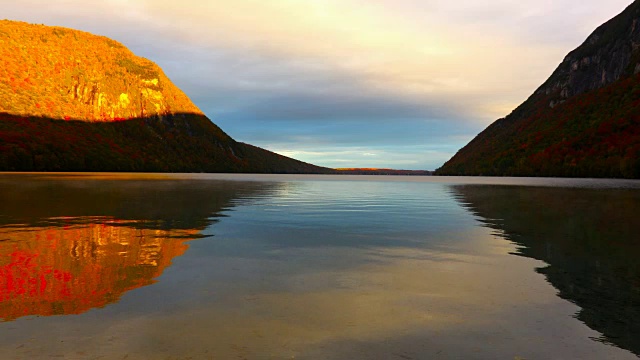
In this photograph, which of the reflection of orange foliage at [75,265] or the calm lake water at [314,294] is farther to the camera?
the reflection of orange foliage at [75,265]

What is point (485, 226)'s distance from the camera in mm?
24344

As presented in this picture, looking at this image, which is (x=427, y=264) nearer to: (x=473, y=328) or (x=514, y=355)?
(x=473, y=328)

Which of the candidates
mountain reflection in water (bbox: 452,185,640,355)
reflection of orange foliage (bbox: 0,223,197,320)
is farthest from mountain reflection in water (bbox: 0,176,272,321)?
mountain reflection in water (bbox: 452,185,640,355)

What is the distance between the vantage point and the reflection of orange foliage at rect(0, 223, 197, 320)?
30.8 feet

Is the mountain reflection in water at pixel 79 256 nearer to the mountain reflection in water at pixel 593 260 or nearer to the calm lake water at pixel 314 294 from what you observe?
the calm lake water at pixel 314 294

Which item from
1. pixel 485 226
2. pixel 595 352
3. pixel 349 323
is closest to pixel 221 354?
pixel 349 323

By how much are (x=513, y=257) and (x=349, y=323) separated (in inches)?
377

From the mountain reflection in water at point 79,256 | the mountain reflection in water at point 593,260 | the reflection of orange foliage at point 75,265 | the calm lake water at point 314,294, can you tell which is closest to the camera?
the calm lake water at point 314,294

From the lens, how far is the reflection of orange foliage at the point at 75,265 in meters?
9.38

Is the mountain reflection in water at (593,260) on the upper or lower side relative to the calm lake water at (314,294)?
upper

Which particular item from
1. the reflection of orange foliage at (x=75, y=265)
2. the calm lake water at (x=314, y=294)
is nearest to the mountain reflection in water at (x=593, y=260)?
the calm lake water at (x=314, y=294)

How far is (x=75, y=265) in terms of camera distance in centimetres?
1279

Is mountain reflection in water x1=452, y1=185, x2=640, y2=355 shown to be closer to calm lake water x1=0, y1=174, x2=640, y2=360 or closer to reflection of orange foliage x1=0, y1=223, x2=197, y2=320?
calm lake water x1=0, y1=174, x2=640, y2=360

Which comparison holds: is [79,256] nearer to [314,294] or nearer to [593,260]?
[314,294]
